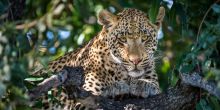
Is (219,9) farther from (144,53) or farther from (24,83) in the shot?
(144,53)

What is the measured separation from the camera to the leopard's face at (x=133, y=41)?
968 cm

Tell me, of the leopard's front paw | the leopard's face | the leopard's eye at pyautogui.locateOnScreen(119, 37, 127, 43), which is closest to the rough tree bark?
the leopard's front paw

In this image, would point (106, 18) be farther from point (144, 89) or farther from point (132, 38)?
point (144, 89)

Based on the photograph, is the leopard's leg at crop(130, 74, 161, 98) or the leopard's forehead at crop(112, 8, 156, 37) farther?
the leopard's forehead at crop(112, 8, 156, 37)

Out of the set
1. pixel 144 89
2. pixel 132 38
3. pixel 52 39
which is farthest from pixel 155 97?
pixel 52 39

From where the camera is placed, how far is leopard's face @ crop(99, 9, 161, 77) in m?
9.68

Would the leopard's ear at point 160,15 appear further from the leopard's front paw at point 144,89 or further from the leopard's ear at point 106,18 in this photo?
the leopard's front paw at point 144,89

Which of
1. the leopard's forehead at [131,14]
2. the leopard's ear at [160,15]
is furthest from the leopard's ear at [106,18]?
the leopard's ear at [160,15]

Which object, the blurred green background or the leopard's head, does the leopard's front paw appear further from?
the blurred green background

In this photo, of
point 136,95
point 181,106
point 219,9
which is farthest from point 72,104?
point 219,9

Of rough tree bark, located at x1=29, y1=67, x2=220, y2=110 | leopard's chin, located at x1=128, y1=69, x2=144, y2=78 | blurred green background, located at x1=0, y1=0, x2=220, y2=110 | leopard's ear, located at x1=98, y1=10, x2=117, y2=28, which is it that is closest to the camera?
blurred green background, located at x1=0, y1=0, x2=220, y2=110

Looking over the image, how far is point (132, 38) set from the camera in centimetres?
988

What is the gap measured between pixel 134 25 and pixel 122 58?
0.44 meters

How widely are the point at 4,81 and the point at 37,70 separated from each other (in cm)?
358
